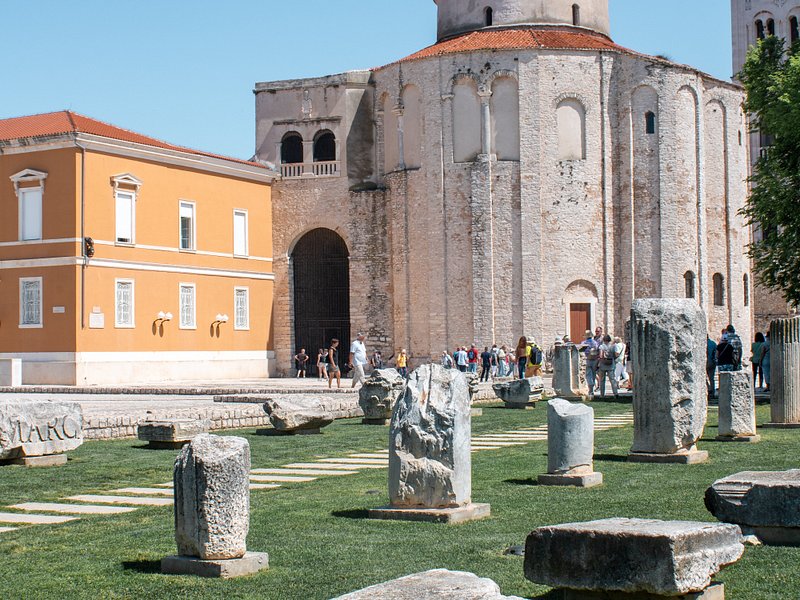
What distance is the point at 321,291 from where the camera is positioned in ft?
143

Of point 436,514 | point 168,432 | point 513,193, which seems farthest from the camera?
point 513,193

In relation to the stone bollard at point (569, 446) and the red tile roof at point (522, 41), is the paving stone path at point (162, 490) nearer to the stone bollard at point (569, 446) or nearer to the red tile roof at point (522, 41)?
the stone bollard at point (569, 446)

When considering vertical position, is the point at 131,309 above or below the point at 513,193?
below

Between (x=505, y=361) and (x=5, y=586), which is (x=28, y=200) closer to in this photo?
(x=505, y=361)

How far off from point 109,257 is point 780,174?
19384mm

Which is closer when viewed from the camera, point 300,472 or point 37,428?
point 300,472

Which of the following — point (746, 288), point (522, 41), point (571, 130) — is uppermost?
point (522, 41)

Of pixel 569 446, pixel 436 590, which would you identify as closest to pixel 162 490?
pixel 569 446

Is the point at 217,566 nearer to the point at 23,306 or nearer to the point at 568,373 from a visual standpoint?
the point at 568,373

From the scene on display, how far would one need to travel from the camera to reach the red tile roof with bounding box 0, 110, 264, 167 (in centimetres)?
3488

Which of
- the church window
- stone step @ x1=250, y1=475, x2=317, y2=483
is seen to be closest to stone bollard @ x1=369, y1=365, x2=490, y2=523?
stone step @ x1=250, y1=475, x2=317, y2=483

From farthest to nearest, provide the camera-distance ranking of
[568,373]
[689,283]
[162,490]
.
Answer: [689,283], [568,373], [162,490]

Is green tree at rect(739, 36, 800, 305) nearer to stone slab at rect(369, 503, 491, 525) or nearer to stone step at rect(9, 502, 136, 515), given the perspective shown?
stone slab at rect(369, 503, 491, 525)

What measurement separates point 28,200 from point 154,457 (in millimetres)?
23376
